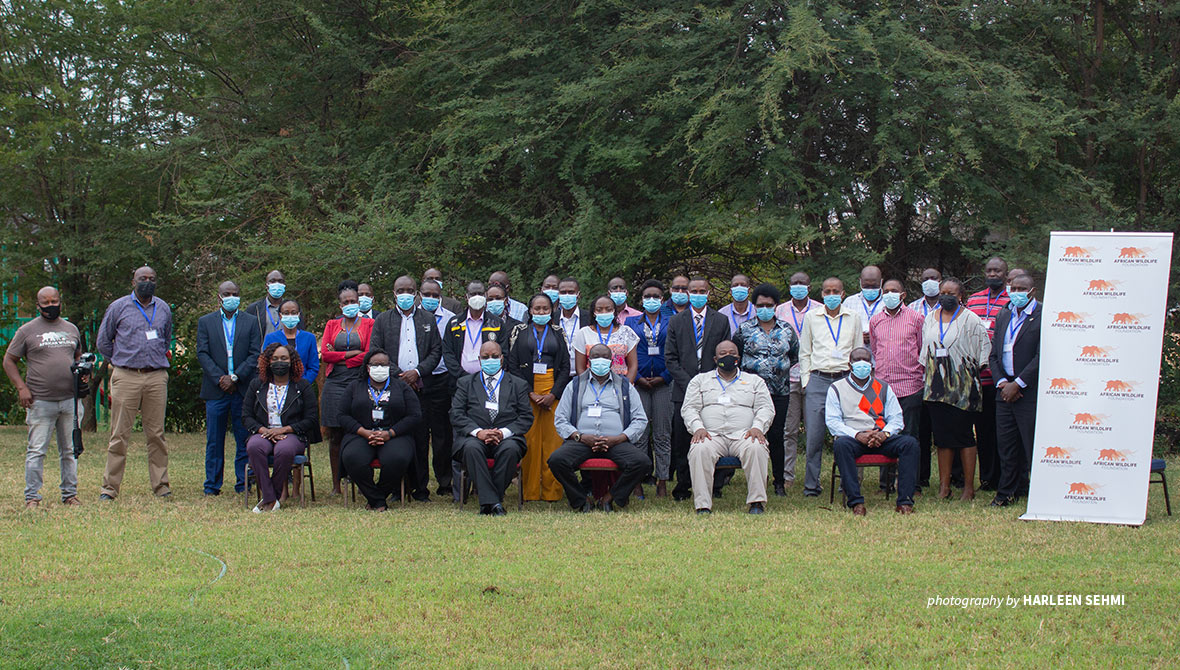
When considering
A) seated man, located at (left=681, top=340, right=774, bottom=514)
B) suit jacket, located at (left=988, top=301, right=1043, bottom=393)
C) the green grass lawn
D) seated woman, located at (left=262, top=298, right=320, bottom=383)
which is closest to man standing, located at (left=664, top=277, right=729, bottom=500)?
seated man, located at (left=681, top=340, right=774, bottom=514)

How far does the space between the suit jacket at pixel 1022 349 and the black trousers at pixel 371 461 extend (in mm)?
5498

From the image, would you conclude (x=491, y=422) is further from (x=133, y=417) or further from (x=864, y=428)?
(x=133, y=417)

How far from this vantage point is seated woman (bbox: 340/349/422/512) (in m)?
10.2

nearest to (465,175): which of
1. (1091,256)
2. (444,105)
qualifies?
(444,105)

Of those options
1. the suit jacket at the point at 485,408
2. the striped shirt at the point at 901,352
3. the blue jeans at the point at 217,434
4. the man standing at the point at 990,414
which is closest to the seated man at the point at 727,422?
the striped shirt at the point at 901,352

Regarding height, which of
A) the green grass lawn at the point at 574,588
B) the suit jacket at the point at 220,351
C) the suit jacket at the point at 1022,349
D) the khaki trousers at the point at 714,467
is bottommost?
the green grass lawn at the point at 574,588

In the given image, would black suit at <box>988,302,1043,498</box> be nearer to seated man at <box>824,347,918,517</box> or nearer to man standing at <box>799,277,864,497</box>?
seated man at <box>824,347,918,517</box>

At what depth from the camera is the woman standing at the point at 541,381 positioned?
10.8 meters

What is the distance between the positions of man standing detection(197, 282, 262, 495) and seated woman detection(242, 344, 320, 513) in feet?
1.62

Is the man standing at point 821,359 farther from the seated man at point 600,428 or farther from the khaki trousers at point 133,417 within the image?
the khaki trousers at point 133,417

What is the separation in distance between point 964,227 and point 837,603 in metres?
9.48

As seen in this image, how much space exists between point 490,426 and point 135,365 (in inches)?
138

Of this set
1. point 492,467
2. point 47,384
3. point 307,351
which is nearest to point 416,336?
point 307,351

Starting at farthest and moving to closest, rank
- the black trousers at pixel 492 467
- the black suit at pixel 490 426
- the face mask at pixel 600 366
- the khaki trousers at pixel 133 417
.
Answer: the khaki trousers at pixel 133 417, the face mask at pixel 600 366, the black suit at pixel 490 426, the black trousers at pixel 492 467
